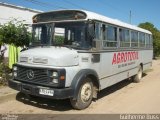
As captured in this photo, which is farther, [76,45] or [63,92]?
[76,45]

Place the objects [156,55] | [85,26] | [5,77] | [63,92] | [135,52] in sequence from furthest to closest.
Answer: [156,55] → [135,52] → [5,77] → [85,26] → [63,92]

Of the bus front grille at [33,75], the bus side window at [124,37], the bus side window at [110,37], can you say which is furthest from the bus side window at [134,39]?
the bus front grille at [33,75]

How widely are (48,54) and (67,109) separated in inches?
70.1

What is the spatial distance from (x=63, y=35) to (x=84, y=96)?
1907 millimetres

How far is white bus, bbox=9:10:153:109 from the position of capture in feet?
23.4

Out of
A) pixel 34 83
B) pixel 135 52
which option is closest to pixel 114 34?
pixel 135 52

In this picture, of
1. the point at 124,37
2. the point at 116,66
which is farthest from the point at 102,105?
the point at 124,37

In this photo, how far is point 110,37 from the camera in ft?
30.8

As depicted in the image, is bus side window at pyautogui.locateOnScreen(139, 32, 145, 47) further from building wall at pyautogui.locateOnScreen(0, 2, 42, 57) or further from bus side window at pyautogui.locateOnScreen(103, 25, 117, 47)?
building wall at pyautogui.locateOnScreen(0, 2, 42, 57)

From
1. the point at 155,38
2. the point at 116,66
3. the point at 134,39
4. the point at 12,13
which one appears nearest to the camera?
the point at 116,66

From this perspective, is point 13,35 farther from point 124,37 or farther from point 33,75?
point 124,37

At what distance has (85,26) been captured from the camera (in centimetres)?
781

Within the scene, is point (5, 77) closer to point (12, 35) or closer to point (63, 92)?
point (12, 35)

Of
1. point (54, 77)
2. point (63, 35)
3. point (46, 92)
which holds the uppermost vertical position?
point (63, 35)
